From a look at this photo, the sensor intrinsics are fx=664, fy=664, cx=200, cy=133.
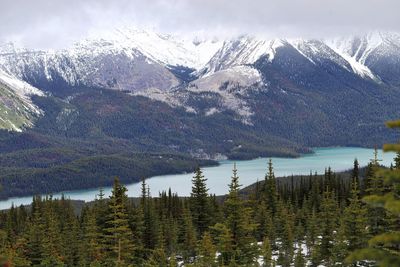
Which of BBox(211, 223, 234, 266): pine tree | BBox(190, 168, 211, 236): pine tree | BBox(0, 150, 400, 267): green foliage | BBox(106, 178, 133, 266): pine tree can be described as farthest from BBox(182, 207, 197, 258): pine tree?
BBox(106, 178, 133, 266): pine tree

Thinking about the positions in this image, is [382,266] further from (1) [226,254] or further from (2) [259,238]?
(2) [259,238]

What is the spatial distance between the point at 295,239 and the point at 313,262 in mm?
22949

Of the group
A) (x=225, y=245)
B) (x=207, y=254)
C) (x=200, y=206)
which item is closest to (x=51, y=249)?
(x=200, y=206)

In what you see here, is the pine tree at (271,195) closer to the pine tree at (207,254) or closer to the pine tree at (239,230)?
the pine tree at (207,254)

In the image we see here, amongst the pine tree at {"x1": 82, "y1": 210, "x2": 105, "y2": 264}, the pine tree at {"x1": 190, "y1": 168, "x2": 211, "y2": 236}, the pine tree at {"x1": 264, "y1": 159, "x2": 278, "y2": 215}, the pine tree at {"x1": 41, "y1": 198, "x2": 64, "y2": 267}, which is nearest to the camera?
the pine tree at {"x1": 41, "y1": 198, "x2": 64, "y2": 267}

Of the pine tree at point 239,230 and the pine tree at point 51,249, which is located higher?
the pine tree at point 239,230

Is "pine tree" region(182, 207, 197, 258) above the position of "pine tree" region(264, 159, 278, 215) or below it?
below

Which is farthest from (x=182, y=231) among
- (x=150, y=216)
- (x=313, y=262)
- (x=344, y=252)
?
(x=344, y=252)

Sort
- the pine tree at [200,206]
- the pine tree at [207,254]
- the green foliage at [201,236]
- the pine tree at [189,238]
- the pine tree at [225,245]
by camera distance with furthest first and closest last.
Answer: the pine tree at [200,206], the pine tree at [189,238], the pine tree at [207,254], the green foliage at [201,236], the pine tree at [225,245]

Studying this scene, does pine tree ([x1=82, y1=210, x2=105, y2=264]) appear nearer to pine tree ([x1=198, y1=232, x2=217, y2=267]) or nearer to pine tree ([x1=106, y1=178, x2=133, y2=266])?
pine tree ([x1=198, y1=232, x2=217, y2=267])

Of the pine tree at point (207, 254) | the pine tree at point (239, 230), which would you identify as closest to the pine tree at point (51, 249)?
the pine tree at point (207, 254)

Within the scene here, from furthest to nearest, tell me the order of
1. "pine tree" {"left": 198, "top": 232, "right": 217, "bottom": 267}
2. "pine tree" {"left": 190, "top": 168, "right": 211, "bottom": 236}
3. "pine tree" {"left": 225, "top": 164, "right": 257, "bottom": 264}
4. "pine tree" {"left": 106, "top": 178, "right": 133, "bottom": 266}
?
"pine tree" {"left": 190, "top": 168, "right": 211, "bottom": 236}, "pine tree" {"left": 198, "top": 232, "right": 217, "bottom": 267}, "pine tree" {"left": 225, "top": 164, "right": 257, "bottom": 264}, "pine tree" {"left": 106, "top": 178, "right": 133, "bottom": 266}

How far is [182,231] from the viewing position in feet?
297

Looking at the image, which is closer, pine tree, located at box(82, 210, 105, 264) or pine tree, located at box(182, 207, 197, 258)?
pine tree, located at box(82, 210, 105, 264)
